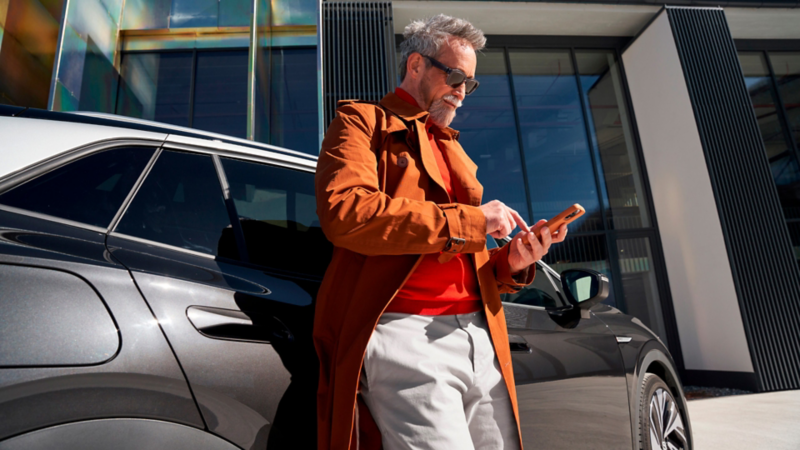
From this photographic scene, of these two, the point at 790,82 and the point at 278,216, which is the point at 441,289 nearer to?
the point at 278,216

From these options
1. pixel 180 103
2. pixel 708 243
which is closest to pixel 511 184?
pixel 708 243

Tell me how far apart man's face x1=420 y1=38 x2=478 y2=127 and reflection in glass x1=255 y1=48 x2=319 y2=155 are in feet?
17.5

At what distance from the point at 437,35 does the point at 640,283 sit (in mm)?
6873

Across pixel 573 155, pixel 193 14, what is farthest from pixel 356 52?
pixel 573 155

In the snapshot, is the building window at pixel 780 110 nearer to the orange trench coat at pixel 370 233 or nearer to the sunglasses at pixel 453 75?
the sunglasses at pixel 453 75

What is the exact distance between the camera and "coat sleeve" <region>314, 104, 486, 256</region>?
1.02 metres

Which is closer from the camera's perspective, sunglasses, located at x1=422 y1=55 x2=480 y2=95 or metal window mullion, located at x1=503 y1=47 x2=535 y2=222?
sunglasses, located at x1=422 y1=55 x2=480 y2=95

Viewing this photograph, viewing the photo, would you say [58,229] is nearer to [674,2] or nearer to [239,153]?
[239,153]

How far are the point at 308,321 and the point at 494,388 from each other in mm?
526

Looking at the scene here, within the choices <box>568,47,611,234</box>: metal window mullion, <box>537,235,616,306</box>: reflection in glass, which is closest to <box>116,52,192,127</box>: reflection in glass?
<box>537,235,616,306</box>: reflection in glass

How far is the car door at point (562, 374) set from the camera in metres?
1.74

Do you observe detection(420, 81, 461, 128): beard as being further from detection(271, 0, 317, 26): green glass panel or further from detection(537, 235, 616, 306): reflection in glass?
detection(271, 0, 317, 26): green glass panel

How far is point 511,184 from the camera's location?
7406 mm

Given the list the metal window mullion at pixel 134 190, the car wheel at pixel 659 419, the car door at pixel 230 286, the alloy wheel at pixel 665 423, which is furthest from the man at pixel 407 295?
the alloy wheel at pixel 665 423
